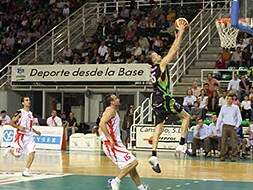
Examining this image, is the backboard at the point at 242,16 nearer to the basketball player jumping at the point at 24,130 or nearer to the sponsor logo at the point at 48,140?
the basketball player jumping at the point at 24,130

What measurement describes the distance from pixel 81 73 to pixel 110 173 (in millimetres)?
16115

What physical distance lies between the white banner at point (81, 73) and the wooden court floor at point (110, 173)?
823 cm

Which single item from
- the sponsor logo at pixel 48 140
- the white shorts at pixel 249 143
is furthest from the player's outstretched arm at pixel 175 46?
the sponsor logo at pixel 48 140

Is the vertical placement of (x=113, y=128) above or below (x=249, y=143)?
above

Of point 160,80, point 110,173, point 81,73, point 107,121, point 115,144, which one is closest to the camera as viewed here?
point 107,121

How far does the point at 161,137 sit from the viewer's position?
2805 cm

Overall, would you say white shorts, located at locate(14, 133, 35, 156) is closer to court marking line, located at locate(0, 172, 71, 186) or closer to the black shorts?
court marking line, located at locate(0, 172, 71, 186)

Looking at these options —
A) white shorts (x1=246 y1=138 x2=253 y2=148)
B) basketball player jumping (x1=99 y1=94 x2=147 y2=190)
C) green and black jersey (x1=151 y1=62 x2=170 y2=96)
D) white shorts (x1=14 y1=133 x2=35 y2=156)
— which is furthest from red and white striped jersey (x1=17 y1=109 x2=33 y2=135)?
white shorts (x1=246 y1=138 x2=253 y2=148)

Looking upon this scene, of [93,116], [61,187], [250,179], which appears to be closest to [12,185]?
[61,187]

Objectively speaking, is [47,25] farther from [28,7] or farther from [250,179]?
[250,179]

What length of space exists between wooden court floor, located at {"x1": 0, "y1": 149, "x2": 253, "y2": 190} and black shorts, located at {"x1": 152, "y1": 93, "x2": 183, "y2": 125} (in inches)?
67.1

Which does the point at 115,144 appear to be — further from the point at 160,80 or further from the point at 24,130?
the point at 24,130

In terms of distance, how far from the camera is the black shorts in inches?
579

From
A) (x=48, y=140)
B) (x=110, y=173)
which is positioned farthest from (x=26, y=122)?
(x=48, y=140)
